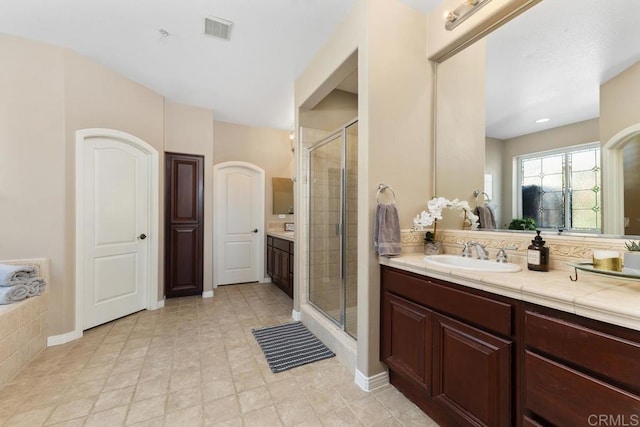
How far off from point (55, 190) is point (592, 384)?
12.5ft

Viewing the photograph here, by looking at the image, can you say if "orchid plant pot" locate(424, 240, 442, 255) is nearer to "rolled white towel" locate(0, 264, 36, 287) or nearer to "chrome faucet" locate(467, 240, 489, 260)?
"chrome faucet" locate(467, 240, 489, 260)

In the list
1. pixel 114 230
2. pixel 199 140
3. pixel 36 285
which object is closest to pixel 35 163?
pixel 114 230

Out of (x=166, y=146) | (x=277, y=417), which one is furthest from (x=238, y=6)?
(x=277, y=417)

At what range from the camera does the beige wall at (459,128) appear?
1982 mm

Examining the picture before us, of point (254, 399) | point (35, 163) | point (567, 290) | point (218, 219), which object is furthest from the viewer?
point (218, 219)

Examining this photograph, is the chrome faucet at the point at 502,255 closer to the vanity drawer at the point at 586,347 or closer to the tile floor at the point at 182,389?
the vanity drawer at the point at 586,347

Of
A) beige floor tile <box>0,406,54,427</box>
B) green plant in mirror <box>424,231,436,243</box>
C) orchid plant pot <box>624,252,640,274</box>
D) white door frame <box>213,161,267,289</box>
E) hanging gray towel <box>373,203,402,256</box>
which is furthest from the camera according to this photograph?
white door frame <box>213,161,267,289</box>

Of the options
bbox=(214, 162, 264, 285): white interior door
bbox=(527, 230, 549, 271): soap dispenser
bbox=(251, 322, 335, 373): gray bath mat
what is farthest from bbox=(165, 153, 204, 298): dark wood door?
bbox=(527, 230, 549, 271): soap dispenser

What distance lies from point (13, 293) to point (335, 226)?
2.70 m

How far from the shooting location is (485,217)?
A: 6.30 ft

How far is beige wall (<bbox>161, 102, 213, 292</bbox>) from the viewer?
3734 millimetres

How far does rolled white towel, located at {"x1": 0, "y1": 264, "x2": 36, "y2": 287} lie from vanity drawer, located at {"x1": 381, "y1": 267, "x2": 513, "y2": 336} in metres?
2.92

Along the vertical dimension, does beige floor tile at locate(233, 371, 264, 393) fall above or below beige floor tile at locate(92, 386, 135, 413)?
below

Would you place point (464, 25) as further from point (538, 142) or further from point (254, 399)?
point (254, 399)
